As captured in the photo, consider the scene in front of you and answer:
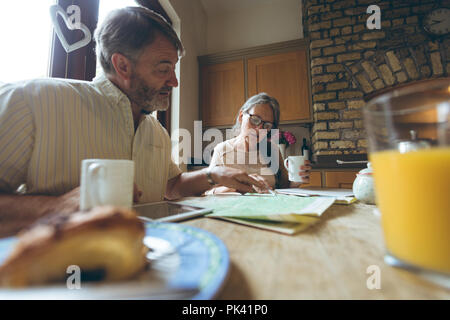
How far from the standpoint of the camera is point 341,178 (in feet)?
7.08

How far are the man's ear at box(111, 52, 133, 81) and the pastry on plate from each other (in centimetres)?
91

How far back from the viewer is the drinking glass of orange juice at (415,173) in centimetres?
21

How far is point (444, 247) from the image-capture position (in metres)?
0.20

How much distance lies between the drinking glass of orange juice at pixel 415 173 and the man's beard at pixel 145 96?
925 mm

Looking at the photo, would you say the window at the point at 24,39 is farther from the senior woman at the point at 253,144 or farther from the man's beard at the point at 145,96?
the senior woman at the point at 253,144

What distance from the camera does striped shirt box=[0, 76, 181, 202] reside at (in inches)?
23.5

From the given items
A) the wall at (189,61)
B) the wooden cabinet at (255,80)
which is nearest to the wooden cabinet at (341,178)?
the wooden cabinet at (255,80)

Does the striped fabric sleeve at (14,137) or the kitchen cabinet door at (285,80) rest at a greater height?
the kitchen cabinet door at (285,80)

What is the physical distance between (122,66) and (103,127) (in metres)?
0.33

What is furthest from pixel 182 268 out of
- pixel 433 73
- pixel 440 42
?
pixel 440 42

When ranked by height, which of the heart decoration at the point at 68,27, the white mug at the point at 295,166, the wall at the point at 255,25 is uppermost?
the wall at the point at 255,25

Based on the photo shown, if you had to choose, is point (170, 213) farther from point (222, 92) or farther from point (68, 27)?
point (222, 92)

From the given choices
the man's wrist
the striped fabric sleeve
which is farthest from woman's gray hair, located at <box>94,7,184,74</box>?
the man's wrist

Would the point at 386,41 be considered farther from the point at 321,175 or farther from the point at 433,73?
the point at 321,175
